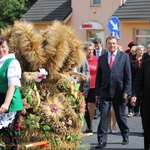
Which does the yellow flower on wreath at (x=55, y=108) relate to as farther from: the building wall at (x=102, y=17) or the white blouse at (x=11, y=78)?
the building wall at (x=102, y=17)

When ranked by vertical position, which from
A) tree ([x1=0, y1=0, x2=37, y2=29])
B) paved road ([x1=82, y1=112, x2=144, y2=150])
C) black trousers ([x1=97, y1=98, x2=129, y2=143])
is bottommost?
paved road ([x1=82, y1=112, x2=144, y2=150])

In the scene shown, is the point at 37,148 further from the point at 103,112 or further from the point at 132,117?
the point at 132,117

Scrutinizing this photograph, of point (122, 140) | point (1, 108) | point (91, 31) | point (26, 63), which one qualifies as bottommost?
point (122, 140)

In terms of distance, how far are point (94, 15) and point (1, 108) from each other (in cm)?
2639

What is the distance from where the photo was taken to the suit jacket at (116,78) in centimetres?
952

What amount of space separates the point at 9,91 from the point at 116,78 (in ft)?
10.8

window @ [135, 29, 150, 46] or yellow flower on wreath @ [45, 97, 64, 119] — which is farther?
window @ [135, 29, 150, 46]

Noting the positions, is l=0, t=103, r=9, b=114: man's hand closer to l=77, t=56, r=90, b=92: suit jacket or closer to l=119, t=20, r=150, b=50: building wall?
l=77, t=56, r=90, b=92: suit jacket

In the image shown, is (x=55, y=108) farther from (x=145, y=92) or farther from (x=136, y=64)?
(x=136, y=64)

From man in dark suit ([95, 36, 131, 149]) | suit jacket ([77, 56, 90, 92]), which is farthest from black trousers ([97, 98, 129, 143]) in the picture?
suit jacket ([77, 56, 90, 92])

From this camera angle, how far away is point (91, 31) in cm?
3312

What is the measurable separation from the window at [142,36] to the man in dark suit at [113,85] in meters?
21.1

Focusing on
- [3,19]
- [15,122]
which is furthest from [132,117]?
[3,19]

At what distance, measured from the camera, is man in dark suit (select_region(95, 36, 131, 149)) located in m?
9.48
